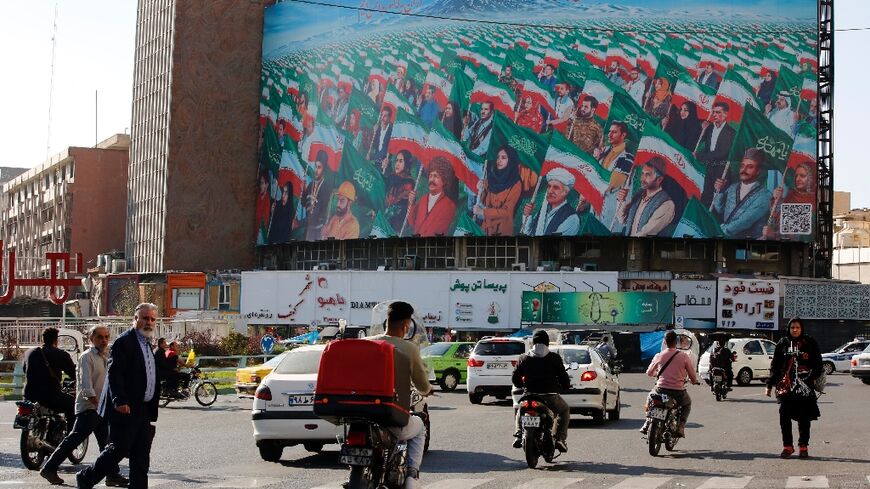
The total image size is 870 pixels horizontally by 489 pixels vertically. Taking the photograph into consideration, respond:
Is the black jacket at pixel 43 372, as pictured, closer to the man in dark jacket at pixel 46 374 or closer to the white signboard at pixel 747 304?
the man in dark jacket at pixel 46 374

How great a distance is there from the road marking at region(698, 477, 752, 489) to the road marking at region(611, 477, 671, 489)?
1.51ft

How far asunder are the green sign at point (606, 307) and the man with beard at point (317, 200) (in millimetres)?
26970

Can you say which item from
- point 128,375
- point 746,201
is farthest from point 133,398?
point 746,201

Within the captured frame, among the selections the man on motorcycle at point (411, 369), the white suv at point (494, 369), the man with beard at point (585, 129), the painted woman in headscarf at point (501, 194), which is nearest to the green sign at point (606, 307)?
the painted woman in headscarf at point (501, 194)

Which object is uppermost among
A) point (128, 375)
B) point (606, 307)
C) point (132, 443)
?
point (606, 307)

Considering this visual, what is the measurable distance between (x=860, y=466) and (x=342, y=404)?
26.7ft

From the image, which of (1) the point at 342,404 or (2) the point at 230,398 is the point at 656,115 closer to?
(2) the point at 230,398

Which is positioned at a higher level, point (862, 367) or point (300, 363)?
point (300, 363)

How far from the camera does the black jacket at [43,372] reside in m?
15.1

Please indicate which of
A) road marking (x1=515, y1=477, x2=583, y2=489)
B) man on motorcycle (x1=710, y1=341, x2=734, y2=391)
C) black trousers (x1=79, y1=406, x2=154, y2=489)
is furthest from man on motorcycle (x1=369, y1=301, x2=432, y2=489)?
man on motorcycle (x1=710, y1=341, x2=734, y2=391)

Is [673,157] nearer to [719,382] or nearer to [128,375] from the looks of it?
[719,382]

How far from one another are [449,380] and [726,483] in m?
22.4

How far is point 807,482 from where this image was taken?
1353cm

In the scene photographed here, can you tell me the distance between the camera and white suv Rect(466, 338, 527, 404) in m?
28.5
